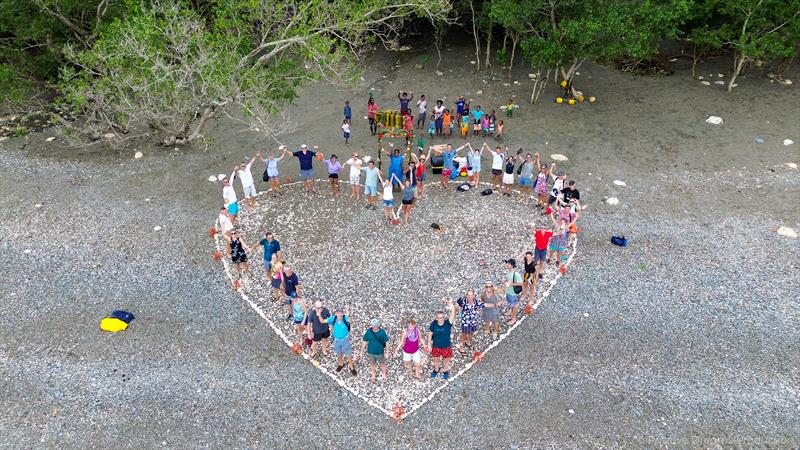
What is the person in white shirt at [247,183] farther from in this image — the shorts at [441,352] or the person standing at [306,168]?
the shorts at [441,352]

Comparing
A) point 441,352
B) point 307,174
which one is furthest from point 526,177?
point 441,352

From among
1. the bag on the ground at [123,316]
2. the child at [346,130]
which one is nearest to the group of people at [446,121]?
the child at [346,130]

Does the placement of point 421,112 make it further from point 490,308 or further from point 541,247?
point 490,308

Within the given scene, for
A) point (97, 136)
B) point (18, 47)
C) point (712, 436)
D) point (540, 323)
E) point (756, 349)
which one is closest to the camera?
point (712, 436)

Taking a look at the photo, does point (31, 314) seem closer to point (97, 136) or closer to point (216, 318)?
point (216, 318)

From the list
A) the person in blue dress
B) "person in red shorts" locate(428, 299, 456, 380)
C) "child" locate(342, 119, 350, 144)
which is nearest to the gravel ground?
"person in red shorts" locate(428, 299, 456, 380)

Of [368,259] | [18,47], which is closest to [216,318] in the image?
[368,259]
